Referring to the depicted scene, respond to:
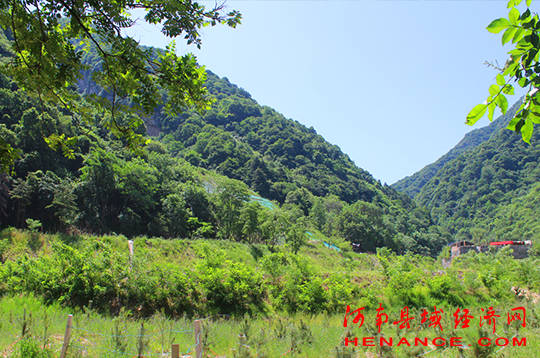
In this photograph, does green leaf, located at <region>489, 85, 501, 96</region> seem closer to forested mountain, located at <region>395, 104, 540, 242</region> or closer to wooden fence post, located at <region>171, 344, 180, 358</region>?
wooden fence post, located at <region>171, 344, 180, 358</region>

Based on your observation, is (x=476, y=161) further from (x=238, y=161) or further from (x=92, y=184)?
(x=92, y=184)

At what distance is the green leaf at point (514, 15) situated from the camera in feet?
4.37

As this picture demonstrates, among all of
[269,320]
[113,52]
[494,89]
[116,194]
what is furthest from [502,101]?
[116,194]

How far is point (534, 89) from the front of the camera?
1398 mm

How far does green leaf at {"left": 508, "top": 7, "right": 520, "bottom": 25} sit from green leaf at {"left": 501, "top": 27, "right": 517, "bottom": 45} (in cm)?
3

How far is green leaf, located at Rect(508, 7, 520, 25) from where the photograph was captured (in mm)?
1331

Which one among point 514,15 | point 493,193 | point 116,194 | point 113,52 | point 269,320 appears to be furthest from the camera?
point 493,193

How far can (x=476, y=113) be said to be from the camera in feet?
4.64

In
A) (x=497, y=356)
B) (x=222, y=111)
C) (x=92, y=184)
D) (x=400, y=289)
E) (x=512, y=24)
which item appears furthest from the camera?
(x=222, y=111)

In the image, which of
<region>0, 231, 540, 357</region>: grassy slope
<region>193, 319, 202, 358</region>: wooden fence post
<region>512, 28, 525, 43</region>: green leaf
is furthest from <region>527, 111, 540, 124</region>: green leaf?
<region>193, 319, 202, 358</region>: wooden fence post

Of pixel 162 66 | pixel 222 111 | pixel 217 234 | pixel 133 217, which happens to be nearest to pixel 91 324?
pixel 162 66

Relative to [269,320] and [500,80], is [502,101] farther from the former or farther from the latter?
[269,320]

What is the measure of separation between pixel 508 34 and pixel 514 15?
0.08 m

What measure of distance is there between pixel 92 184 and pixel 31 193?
431 cm
